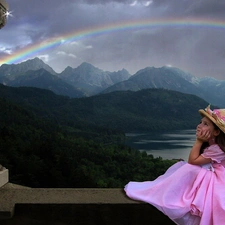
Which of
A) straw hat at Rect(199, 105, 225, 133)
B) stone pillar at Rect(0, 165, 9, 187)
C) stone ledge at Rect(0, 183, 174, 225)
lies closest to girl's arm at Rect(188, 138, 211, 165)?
straw hat at Rect(199, 105, 225, 133)

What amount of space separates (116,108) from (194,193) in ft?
480

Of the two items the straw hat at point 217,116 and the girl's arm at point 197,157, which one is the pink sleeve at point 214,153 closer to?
the girl's arm at point 197,157

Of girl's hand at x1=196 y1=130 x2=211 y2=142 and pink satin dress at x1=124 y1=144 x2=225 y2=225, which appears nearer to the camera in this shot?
pink satin dress at x1=124 y1=144 x2=225 y2=225

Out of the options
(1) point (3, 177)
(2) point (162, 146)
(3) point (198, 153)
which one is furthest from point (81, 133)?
(3) point (198, 153)

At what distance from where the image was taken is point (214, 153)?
2.62 m

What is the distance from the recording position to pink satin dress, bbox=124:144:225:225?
97.0 inches

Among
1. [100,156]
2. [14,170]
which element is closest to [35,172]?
Result: [14,170]

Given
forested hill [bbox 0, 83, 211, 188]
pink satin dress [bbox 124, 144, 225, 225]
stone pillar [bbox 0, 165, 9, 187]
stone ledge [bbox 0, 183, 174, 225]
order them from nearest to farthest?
pink satin dress [bbox 124, 144, 225, 225] < stone ledge [bbox 0, 183, 174, 225] < stone pillar [bbox 0, 165, 9, 187] < forested hill [bbox 0, 83, 211, 188]

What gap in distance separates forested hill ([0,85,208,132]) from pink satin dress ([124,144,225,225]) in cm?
9711

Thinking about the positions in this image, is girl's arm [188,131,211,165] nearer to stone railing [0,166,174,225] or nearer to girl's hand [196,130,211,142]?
girl's hand [196,130,211,142]

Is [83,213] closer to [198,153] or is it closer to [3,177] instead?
[198,153]

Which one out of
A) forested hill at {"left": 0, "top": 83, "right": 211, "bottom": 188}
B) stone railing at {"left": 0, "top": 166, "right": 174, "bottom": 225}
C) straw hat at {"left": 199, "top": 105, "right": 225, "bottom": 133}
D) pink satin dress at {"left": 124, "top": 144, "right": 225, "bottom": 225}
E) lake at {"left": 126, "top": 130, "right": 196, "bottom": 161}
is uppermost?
straw hat at {"left": 199, "top": 105, "right": 225, "bottom": 133}

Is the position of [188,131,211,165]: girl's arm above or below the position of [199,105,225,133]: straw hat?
below

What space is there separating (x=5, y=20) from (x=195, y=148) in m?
2.50
